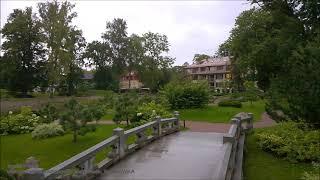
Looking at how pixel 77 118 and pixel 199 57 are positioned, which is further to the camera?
pixel 199 57

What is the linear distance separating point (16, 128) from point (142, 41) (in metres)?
39.2

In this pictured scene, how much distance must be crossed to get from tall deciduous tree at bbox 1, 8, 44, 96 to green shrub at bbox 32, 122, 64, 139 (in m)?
26.1

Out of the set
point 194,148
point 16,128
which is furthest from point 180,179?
point 16,128

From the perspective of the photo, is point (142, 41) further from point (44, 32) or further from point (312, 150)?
point (312, 150)

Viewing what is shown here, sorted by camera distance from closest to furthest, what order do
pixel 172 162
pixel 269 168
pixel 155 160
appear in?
pixel 172 162 → pixel 155 160 → pixel 269 168

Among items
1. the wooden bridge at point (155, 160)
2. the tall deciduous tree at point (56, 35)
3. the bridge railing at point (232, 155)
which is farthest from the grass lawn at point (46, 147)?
the tall deciduous tree at point (56, 35)

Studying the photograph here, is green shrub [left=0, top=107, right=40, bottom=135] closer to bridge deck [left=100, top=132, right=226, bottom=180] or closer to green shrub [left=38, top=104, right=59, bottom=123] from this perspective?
green shrub [left=38, top=104, right=59, bottom=123]

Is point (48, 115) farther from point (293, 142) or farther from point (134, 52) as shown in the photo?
point (134, 52)

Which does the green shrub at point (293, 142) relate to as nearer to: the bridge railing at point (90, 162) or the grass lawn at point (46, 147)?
the bridge railing at point (90, 162)

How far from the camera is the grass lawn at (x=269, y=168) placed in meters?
12.0

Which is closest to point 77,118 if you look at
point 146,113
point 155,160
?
point 146,113

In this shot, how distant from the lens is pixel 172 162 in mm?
11023

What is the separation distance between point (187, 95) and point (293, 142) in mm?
18820

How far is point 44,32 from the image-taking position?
152 feet
